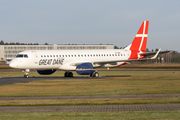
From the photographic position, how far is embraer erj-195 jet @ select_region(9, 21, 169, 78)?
43.2 metres

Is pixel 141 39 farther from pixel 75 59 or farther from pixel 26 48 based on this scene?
pixel 26 48

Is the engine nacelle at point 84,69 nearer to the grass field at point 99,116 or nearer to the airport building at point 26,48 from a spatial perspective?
the grass field at point 99,116

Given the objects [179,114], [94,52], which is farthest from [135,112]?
[94,52]

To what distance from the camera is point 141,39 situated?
5250cm

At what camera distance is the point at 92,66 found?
44531 millimetres

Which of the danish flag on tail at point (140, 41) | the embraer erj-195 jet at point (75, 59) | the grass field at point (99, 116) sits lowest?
the grass field at point (99, 116)

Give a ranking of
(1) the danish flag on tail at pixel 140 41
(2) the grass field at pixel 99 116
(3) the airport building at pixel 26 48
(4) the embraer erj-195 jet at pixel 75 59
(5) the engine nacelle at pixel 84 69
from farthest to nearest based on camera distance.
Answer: (3) the airport building at pixel 26 48
(1) the danish flag on tail at pixel 140 41
(4) the embraer erj-195 jet at pixel 75 59
(5) the engine nacelle at pixel 84 69
(2) the grass field at pixel 99 116

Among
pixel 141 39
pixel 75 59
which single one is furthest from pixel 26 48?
pixel 75 59

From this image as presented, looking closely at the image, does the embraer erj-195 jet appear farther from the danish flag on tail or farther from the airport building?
the airport building

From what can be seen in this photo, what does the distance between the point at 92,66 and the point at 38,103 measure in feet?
91.8

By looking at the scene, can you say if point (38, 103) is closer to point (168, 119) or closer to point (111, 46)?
point (168, 119)

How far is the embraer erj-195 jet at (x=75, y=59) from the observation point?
43.2 m

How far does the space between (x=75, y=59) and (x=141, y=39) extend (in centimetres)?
1359

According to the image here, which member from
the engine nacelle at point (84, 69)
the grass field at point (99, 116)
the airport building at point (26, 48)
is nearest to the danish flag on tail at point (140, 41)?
the engine nacelle at point (84, 69)
